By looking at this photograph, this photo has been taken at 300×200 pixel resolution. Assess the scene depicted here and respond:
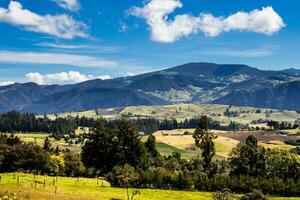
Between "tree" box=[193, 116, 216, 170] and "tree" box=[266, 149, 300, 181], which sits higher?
"tree" box=[193, 116, 216, 170]

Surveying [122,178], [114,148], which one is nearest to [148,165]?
[114,148]

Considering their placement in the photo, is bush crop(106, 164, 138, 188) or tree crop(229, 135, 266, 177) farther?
tree crop(229, 135, 266, 177)

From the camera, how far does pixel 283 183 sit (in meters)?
125

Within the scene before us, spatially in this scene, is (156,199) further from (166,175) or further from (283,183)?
(283,183)

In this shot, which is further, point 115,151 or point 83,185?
point 115,151

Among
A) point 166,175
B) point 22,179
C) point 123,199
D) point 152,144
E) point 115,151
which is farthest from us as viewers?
point 152,144

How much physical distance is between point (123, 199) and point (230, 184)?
40.8 m

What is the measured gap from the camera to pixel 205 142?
531 feet

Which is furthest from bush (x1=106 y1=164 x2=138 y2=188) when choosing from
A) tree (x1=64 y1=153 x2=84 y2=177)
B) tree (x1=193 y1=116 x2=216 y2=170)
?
tree (x1=193 y1=116 x2=216 y2=170)

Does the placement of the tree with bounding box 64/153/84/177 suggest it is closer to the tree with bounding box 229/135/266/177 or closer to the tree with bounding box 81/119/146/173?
the tree with bounding box 81/119/146/173

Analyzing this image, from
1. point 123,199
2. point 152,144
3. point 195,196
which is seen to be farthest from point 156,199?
point 152,144

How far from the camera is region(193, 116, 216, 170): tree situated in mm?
157875

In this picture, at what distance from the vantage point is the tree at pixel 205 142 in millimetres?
157875

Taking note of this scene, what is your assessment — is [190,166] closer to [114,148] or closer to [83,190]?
[114,148]
